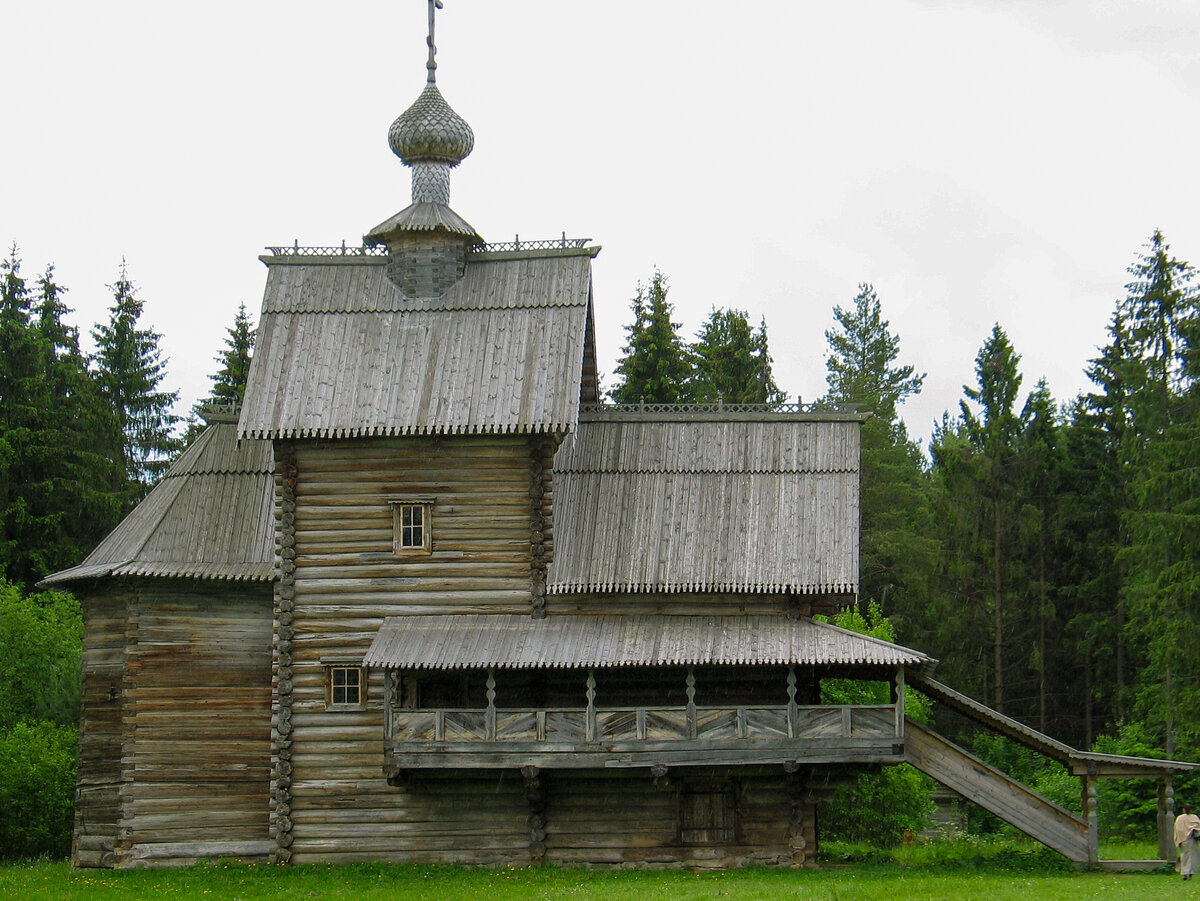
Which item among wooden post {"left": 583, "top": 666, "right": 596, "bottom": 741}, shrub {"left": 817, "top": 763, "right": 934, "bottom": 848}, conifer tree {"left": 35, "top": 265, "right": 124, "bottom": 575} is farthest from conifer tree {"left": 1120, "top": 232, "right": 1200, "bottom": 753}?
conifer tree {"left": 35, "top": 265, "right": 124, "bottom": 575}

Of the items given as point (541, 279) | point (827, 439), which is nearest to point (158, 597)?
point (541, 279)

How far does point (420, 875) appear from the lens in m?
24.2

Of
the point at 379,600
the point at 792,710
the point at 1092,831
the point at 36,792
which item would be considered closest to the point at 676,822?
the point at 792,710

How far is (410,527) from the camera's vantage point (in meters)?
26.1

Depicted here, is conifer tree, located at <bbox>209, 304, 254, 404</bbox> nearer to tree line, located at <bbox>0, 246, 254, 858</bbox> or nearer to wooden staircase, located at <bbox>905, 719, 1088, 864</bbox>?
tree line, located at <bbox>0, 246, 254, 858</bbox>

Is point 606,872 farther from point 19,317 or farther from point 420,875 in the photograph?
point 19,317

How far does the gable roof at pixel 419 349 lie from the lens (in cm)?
2586

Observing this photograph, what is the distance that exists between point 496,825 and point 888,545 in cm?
2554

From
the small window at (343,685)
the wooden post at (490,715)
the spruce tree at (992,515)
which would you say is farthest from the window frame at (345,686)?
the spruce tree at (992,515)

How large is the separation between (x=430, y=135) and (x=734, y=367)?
60.9 ft

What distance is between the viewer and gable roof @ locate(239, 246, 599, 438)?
84.8 feet

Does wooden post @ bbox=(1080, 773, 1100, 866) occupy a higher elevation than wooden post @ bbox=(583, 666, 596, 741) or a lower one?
lower

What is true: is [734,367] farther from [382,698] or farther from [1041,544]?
[382,698]

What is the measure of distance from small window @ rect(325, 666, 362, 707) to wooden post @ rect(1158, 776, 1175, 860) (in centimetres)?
1331
